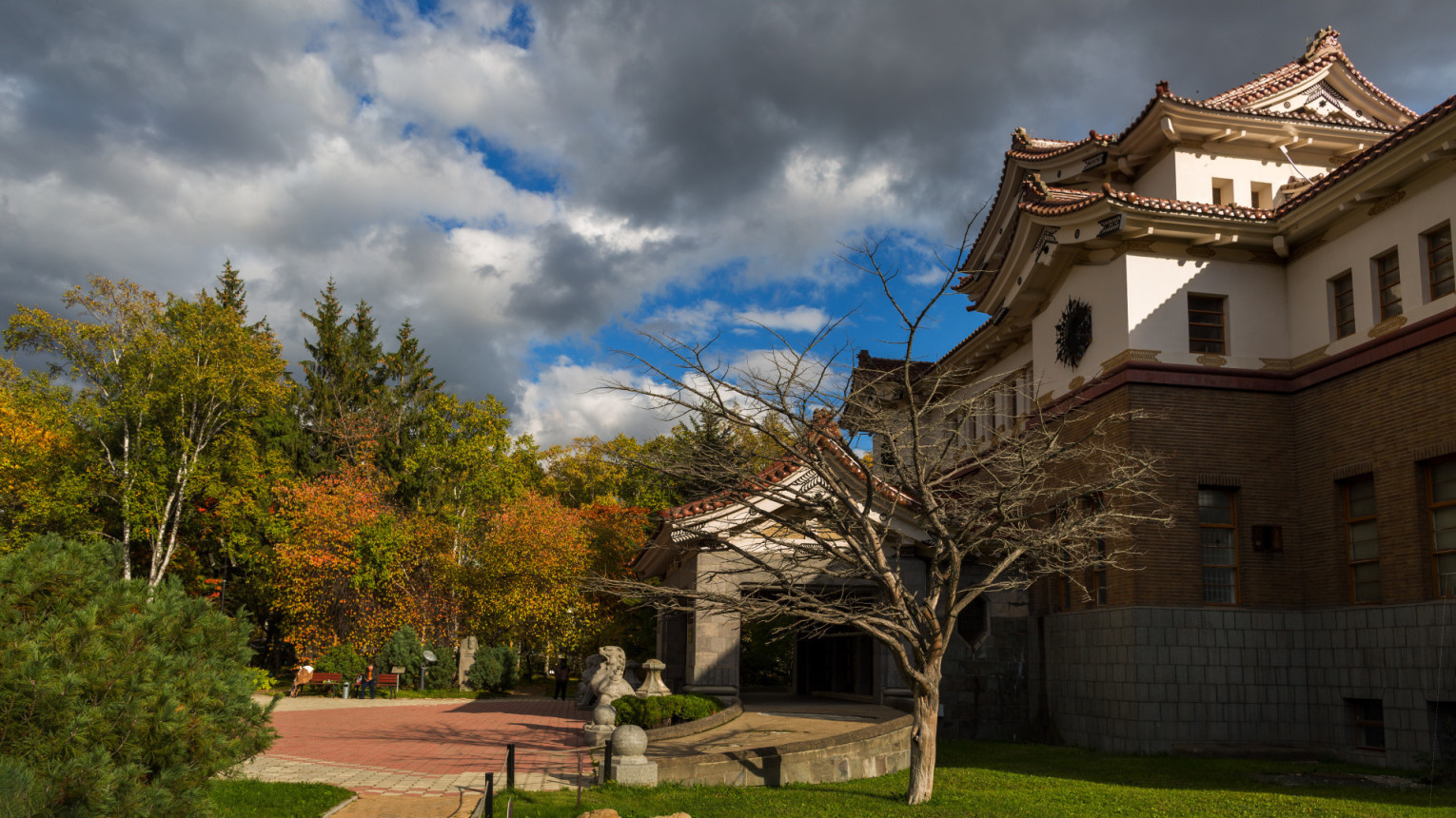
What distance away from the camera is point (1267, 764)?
49.6ft

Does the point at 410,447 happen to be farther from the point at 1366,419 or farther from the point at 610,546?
the point at 1366,419

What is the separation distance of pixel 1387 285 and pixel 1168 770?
337 inches

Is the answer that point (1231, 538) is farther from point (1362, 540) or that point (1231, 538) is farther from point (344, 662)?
point (344, 662)

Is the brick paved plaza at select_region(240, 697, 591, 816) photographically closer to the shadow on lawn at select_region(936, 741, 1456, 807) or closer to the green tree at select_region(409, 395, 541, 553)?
the shadow on lawn at select_region(936, 741, 1456, 807)

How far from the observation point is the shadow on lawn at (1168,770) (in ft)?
40.3

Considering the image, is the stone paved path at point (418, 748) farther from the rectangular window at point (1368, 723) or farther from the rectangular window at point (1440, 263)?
the rectangular window at point (1440, 263)

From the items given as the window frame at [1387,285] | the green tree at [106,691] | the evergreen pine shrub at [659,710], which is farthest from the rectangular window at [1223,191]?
the green tree at [106,691]

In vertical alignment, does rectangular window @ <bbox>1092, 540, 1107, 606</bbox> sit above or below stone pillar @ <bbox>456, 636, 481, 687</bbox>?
above

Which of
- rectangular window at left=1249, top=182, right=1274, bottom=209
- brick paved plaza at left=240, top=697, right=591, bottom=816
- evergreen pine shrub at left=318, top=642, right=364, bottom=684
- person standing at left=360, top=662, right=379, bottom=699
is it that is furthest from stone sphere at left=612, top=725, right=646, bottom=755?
evergreen pine shrub at left=318, top=642, right=364, bottom=684

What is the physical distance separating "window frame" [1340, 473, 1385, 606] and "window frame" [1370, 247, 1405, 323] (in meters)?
2.64

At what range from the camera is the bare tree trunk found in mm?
10859

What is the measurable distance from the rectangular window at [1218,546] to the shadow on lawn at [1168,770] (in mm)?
2814

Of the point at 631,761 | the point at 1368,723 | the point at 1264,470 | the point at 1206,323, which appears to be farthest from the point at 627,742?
the point at 1206,323

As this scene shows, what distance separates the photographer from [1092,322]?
62.1ft
